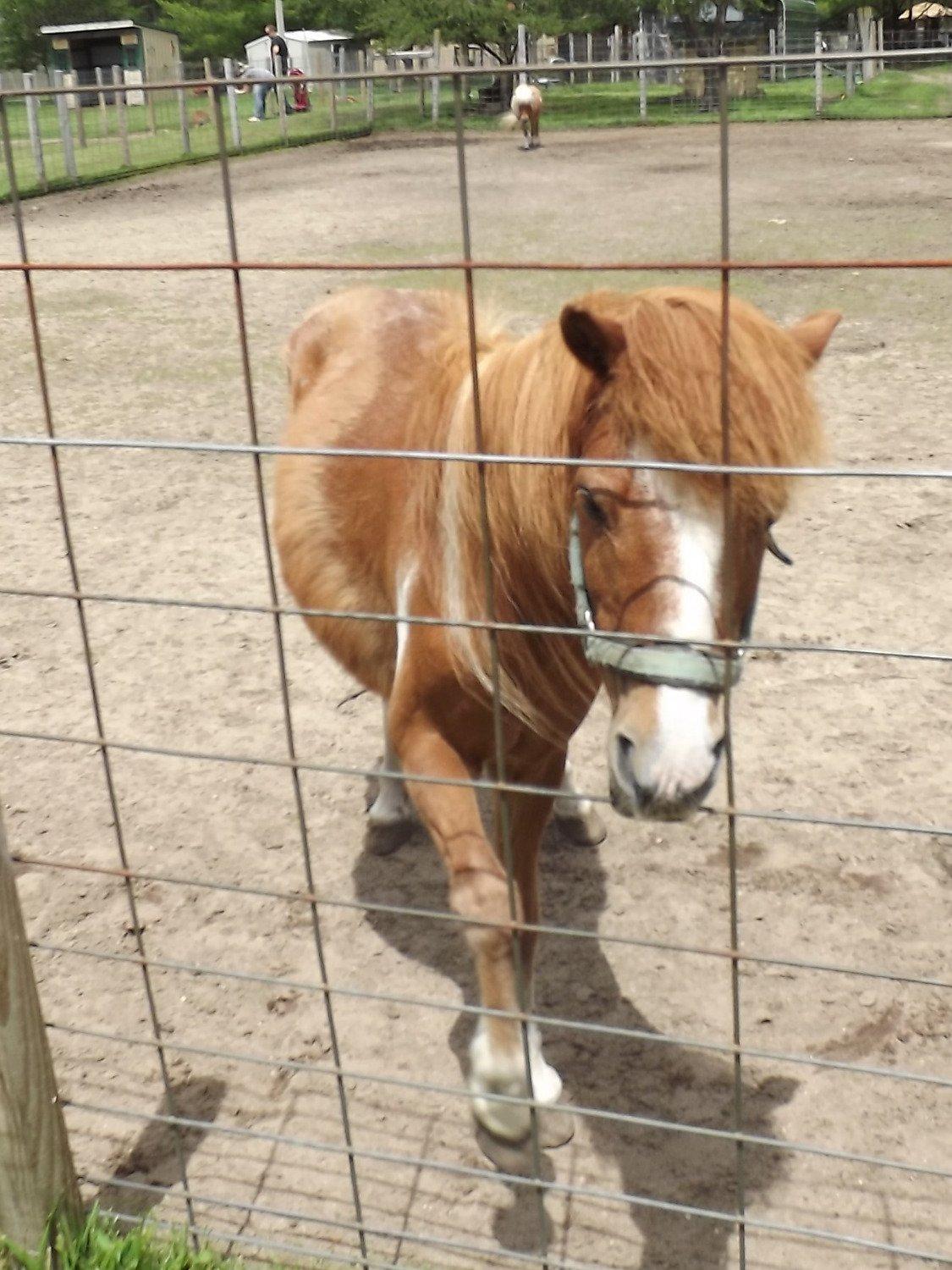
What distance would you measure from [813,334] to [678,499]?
389 millimetres

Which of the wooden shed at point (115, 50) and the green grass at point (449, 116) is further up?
the wooden shed at point (115, 50)

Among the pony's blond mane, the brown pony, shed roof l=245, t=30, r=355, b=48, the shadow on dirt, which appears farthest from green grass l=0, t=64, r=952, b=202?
shed roof l=245, t=30, r=355, b=48

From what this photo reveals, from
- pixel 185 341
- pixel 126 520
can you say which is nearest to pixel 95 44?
pixel 185 341

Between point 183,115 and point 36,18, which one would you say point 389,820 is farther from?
point 36,18

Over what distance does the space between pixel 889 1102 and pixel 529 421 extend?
4.64ft

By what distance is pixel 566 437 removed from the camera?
1.67 meters

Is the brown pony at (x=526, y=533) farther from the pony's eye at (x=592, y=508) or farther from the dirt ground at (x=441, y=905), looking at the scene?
the dirt ground at (x=441, y=905)

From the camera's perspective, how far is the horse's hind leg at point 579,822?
3.01 metres

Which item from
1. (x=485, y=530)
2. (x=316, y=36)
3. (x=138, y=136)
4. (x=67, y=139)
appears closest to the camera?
(x=485, y=530)

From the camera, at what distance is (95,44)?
124 feet

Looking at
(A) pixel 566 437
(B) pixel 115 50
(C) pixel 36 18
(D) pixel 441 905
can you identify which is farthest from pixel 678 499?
(C) pixel 36 18

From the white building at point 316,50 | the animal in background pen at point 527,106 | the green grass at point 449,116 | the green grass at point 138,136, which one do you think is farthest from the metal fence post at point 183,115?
the white building at point 316,50

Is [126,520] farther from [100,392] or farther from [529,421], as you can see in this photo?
[529,421]

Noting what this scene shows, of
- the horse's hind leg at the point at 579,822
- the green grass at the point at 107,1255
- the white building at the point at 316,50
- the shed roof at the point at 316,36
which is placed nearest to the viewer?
the green grass at the point at 107,1255
